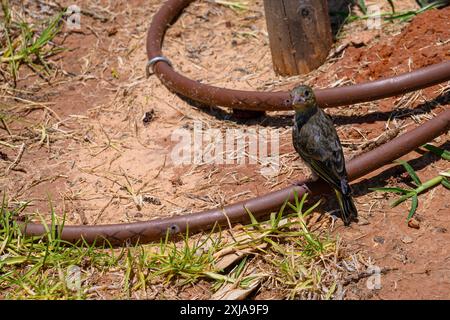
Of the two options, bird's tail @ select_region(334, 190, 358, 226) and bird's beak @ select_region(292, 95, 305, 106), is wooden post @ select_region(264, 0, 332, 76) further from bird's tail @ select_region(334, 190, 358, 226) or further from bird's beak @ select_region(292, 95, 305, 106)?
bird's tail @ select_region(334, 190, 358, 226)

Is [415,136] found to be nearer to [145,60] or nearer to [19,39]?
[145,60]

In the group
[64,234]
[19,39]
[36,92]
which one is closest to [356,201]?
[64,234]

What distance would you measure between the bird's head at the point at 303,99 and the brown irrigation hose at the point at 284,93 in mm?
174

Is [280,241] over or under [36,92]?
under

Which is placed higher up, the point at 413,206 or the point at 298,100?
the point at 298,100

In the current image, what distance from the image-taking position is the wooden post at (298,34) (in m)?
6.51

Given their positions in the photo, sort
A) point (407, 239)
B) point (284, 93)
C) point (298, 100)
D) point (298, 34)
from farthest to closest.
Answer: point (298, 34), point (284, 93), point (298, 100), point (407, 239)

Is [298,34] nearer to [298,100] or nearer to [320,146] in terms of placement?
[298,100]

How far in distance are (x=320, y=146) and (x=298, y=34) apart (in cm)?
156

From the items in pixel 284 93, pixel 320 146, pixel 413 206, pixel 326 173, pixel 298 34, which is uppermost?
pixel 298 34

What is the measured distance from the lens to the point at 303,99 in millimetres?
5641

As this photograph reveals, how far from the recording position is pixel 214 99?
633 cm

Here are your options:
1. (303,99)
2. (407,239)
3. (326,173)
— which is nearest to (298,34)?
(303,99)

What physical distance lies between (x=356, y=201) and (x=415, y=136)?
0.64 m
